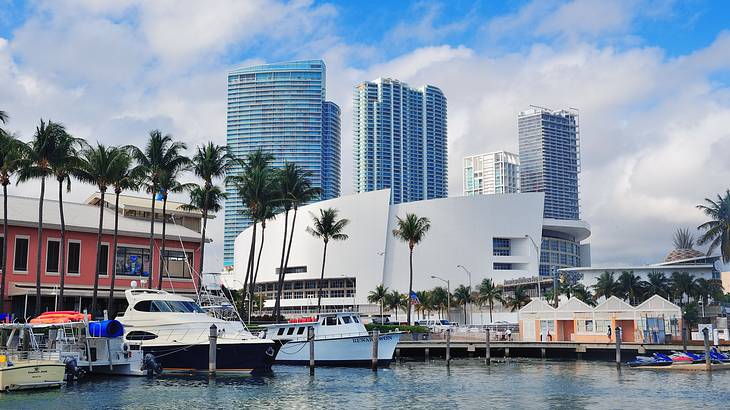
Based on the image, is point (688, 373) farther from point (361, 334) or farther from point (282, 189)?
point (282, 189)

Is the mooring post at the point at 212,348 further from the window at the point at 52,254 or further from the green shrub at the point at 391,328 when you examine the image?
the green shrub at the point at 391,328

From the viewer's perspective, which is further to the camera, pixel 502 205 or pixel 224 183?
pixel 502 205

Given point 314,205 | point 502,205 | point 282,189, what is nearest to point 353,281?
point 314,205

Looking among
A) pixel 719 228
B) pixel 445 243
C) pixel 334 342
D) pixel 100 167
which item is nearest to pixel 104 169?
pixel 100 167

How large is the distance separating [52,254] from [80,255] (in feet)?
7.26

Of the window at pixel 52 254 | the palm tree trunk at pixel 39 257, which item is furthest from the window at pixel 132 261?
the palm tree trunk at pixel 39 257

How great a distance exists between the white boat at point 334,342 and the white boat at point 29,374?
20.6 metres

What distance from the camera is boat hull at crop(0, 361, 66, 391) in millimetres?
35312

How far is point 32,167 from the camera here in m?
55.0

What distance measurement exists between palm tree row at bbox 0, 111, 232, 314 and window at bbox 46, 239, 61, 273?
0.86 meters

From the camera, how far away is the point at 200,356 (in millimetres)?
44844

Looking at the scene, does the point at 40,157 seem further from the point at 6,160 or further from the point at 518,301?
the point at 518,301

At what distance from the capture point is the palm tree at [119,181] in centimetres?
5872

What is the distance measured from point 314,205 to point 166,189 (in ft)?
327
